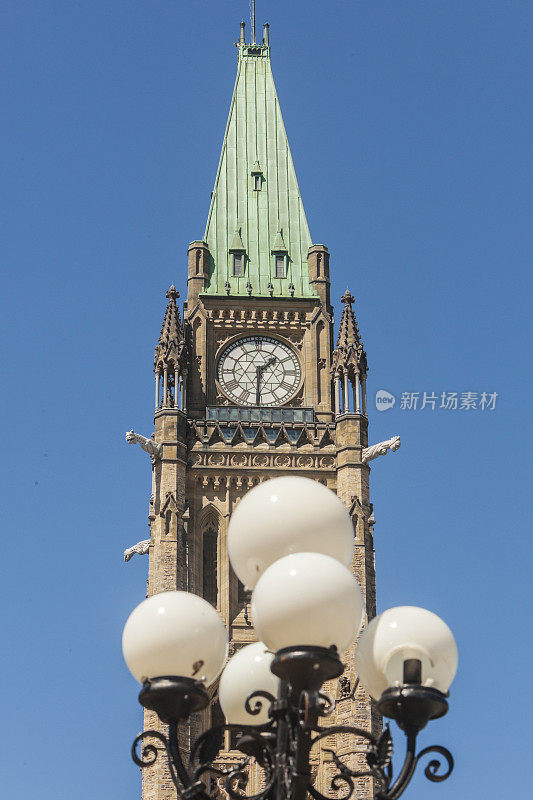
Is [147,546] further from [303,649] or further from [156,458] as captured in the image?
[303,649]

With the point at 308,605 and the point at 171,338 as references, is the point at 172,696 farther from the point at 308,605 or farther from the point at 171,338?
the point at 171,338

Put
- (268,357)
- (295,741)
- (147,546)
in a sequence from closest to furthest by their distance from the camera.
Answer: (295,741) < (147,546) < (268,357)

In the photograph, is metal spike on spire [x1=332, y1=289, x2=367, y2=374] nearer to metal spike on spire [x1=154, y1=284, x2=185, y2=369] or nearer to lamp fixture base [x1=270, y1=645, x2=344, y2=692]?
metal spike on spire [x1=154, y1=284, x2=185, y2=369]

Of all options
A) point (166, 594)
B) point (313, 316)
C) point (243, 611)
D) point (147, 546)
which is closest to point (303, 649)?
point (166, 594)

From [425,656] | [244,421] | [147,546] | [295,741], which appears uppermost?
[244,421]

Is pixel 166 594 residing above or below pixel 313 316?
below

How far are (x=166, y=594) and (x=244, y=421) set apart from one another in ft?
157

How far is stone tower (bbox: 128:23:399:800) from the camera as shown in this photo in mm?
55219

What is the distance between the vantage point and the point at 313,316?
63.6 metres

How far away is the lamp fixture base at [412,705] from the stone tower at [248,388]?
136 ft

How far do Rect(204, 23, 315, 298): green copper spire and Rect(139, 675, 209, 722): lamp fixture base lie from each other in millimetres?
53138

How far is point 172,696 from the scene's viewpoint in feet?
37.3

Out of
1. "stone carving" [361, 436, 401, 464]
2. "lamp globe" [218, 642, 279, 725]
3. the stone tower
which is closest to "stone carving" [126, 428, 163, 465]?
the stone tower

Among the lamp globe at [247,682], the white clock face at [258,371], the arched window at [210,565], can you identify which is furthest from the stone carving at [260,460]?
the lamp globe at [247,682]
